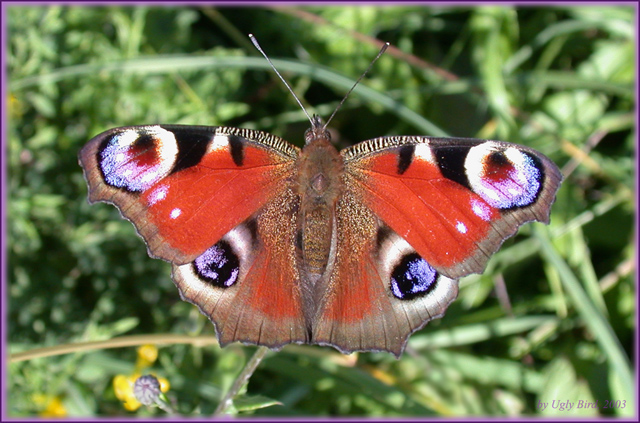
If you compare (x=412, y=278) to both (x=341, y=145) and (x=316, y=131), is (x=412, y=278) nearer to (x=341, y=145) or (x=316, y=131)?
(x=316, y=131)

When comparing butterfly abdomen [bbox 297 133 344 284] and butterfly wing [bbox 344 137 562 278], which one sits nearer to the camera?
butterfly wing [bbox 344 137 562 278]

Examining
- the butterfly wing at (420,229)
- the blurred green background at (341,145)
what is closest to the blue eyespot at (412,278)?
the butterfly wing at (420,229)

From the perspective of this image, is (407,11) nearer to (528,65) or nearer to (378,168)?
(528,65)

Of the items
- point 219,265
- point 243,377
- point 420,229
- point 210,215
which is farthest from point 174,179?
point 420,229

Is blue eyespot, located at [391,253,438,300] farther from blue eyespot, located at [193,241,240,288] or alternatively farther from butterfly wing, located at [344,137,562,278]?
blue eyespot, located at [193,241,240,288]

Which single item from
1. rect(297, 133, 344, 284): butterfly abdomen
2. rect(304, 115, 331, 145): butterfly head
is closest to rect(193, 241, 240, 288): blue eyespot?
rect(297, 133, 344, 284): butterfly abdomen

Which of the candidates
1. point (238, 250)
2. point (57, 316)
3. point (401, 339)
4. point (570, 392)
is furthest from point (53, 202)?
point (570, 392)
